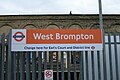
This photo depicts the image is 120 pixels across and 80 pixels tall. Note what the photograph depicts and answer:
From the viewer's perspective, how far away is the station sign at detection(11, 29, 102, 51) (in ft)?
35.0

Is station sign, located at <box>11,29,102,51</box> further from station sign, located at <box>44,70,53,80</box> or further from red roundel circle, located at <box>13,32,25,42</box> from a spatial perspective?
station sign, located at <box>44,70,53,80</box>

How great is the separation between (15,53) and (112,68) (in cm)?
371

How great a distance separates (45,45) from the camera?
10688 millimetres

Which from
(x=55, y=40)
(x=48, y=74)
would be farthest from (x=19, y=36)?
(x=48, y=74)

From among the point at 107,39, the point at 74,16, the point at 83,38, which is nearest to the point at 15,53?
the point at 83,38

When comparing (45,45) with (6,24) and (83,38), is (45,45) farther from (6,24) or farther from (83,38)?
(6,24)

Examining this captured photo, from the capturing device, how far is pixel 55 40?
1066 cm

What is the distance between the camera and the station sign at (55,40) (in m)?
10.7

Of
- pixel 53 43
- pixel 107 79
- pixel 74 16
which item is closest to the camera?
pixel 53 43

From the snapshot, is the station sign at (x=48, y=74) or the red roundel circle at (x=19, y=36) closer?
the station sign at (x=48, y=74)

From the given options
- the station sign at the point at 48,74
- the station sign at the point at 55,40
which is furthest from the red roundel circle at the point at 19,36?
the station sign at the point at 48,74

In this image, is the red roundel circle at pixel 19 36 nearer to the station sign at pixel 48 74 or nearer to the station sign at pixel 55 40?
the station sign at pixel 55 40

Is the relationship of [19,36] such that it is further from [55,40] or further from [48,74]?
[48,74]

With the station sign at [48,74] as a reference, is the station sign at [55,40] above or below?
above
